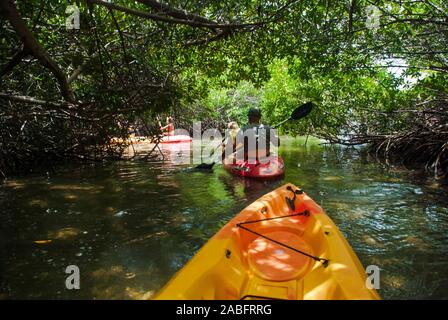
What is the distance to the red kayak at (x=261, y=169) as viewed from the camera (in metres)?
7.23

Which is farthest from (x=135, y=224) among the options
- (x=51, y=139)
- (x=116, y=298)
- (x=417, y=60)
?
(x=417, y=60)

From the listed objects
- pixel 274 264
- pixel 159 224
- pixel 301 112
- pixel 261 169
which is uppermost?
pixel 301 112

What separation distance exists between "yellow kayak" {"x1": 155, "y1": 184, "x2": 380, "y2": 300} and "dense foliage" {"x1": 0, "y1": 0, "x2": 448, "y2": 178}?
1.98m

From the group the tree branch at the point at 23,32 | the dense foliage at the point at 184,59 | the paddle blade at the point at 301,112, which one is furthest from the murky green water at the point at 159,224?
→ the tree branch at the point at 23,32

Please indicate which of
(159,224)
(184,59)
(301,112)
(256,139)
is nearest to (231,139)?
(256,139)

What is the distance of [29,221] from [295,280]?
3.89 m

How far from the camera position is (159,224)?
15.9ft

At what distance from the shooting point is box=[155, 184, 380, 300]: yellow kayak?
2363mm

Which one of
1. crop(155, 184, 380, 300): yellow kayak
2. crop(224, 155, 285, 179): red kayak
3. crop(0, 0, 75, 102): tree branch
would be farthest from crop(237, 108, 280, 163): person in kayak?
crop(0, 0, 75, 102): tree branch

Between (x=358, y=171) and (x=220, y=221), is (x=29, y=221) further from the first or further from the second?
(x=358, y=171)

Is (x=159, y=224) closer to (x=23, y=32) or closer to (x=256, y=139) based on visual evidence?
(x=23, y=32)

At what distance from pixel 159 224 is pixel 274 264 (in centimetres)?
227

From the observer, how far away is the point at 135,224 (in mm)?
4848

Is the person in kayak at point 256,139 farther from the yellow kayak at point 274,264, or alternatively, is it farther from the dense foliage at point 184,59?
the yellow kayak at point 274,264
